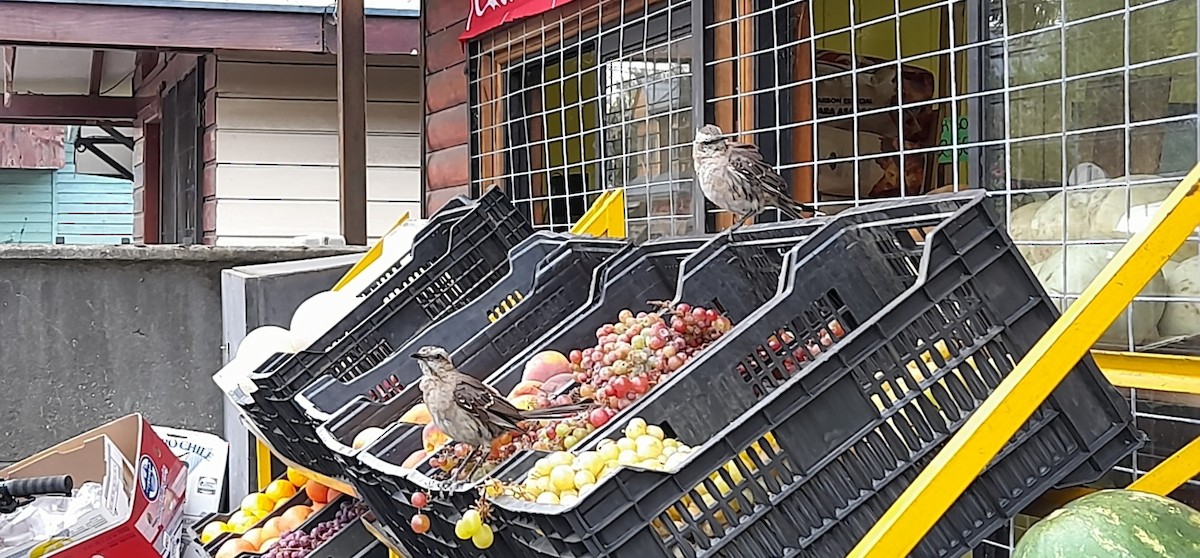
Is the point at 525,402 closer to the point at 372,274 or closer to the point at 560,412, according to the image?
the point at 560,412

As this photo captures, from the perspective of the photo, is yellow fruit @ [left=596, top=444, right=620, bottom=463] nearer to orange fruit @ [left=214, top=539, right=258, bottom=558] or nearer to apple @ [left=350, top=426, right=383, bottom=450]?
apple @ [left=350, top=426, right=383, bottom=450]

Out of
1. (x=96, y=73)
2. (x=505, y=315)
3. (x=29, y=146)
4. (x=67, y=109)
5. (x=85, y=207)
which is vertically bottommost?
(x=505, y=315)

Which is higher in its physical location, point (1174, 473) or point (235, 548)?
point (1174, 473)

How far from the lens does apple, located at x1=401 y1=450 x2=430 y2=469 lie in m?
2.12

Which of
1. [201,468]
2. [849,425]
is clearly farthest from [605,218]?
[849,425]

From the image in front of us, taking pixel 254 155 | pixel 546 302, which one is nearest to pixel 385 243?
pixel 546 302

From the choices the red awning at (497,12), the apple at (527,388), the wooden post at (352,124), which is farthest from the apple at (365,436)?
the wooden post at (352,124)

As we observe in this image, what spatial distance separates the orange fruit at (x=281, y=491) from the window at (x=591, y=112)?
4.41 feet

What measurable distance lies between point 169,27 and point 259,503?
184 inches

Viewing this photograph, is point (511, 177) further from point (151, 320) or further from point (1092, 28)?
point (1092, 28)

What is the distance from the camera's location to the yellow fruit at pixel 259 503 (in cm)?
351

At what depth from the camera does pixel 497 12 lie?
5.07m

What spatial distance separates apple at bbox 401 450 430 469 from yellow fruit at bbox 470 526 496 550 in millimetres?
384

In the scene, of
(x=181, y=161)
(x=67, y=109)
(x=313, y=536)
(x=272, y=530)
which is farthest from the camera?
(x=67, y=109)
